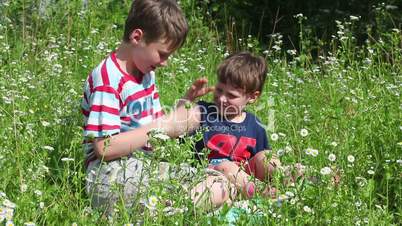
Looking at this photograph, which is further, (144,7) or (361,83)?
(361,83)

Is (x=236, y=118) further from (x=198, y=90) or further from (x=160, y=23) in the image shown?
(x=160, y=23)

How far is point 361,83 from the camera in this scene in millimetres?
5328

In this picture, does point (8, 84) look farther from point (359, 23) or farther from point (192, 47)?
point (359, 23)

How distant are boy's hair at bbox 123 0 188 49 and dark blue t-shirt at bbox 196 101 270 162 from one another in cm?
60

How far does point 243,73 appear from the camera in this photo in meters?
4.02

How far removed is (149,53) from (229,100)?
0.68 meters

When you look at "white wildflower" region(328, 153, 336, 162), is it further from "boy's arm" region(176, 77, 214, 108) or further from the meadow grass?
"boy's arm" region(176, 77, 214, 108)

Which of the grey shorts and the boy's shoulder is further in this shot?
the boy's shoulder

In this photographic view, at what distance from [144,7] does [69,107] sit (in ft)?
3.04

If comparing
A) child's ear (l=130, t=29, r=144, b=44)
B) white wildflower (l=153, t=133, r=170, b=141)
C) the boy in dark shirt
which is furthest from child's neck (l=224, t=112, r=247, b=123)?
white wildflower (l=153, t=133, r=170, b=141)

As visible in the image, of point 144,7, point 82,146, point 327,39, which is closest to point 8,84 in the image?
point 82,146

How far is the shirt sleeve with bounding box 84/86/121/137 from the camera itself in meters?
3.32

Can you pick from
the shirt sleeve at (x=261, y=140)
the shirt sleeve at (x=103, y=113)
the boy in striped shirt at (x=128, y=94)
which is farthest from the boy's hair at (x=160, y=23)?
the shirt sleeve at (x=261, y=140)

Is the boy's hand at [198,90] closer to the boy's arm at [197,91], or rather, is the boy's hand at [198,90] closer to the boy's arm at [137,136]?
the boy's arm at [197,91]
